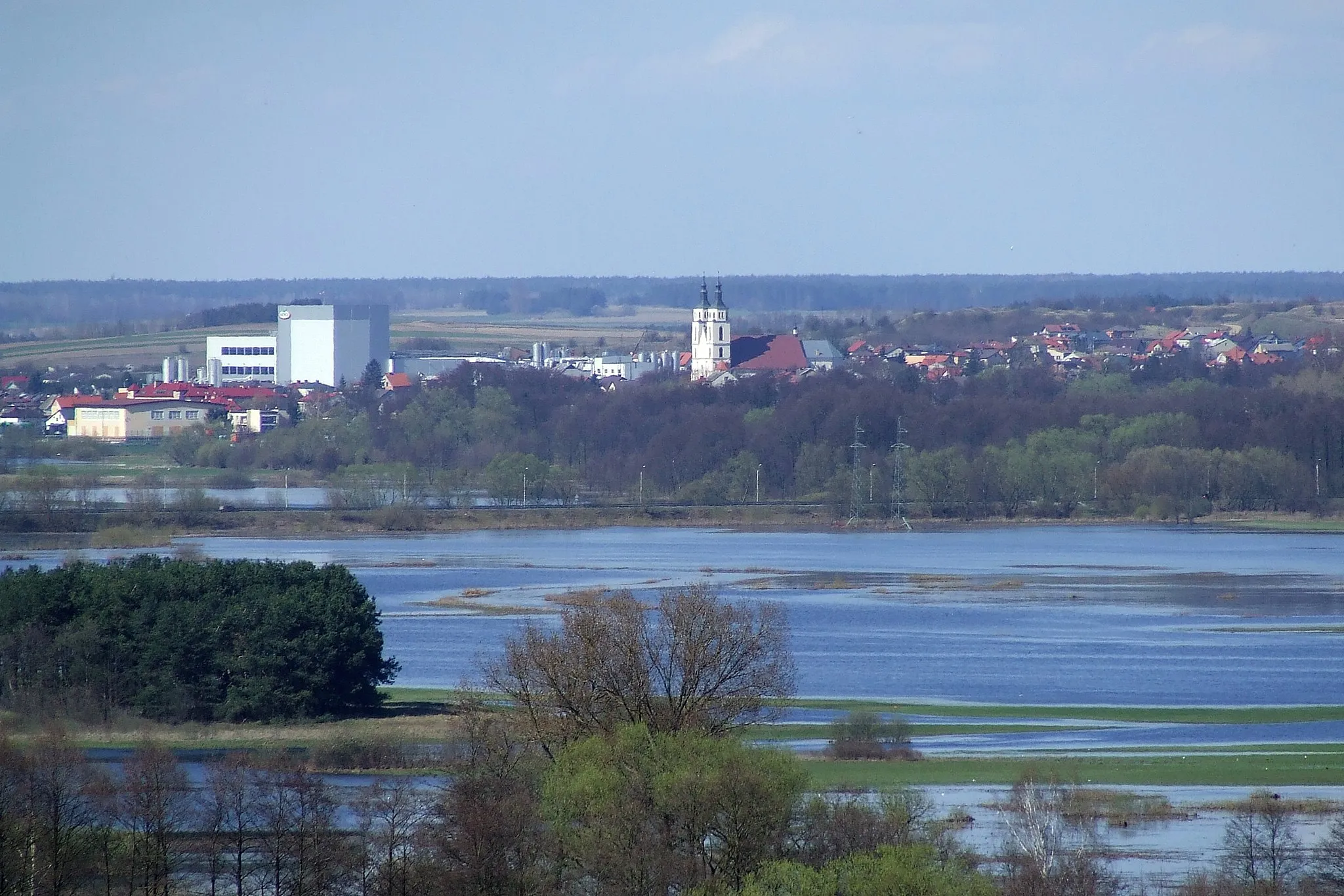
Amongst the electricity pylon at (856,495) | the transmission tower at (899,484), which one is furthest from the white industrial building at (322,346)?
the electricity pylon at (856,495)

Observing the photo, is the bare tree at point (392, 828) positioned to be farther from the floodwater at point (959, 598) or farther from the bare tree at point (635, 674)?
the floodwater at point (959, 598)

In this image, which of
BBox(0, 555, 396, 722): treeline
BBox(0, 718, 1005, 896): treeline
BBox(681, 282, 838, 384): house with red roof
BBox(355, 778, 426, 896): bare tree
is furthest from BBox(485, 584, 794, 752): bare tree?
BBox(681, 282, 838, 384): house with red roof

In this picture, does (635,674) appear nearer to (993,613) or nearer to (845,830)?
(845,830)

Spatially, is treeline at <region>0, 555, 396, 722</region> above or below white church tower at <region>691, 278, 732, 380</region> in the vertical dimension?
below

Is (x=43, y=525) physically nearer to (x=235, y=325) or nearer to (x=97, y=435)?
(x=97, y=435)

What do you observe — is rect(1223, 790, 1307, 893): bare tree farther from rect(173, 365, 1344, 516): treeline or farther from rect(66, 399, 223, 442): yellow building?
rect(66, 399, 223, 442): yellow building

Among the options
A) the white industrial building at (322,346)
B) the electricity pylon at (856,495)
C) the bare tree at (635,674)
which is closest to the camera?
the bare tree at (635,674)

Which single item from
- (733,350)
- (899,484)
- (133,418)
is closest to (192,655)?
(899,484)
